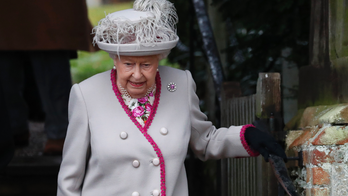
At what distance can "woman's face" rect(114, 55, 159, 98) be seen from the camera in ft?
6.13

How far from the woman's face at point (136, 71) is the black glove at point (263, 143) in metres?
0.47

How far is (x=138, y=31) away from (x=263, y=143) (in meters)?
0.66

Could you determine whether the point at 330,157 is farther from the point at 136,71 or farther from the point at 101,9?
the point at 101,9

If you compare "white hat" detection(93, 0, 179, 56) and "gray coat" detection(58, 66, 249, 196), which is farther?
"gray coat" detection(58, 66, 249, 196)

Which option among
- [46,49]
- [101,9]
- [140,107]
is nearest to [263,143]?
[140,107]

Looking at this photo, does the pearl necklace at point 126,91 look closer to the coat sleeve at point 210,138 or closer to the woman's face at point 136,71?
the woman's face at point 136,71

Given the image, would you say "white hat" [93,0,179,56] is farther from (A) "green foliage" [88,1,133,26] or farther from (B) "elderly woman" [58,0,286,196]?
(A) "green foliage" [88,1,133,26]

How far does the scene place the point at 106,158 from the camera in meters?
1.90

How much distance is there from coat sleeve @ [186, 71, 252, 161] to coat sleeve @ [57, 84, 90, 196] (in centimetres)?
46

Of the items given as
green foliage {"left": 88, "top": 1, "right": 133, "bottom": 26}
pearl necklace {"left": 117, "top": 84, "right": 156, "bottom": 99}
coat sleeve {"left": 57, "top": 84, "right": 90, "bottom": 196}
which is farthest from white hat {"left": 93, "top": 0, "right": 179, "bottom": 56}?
green foliage {"left": 88, "top": 1, "right": 133, "bottom": 26}

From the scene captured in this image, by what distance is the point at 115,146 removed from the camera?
1911mm

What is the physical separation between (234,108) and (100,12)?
9.18m

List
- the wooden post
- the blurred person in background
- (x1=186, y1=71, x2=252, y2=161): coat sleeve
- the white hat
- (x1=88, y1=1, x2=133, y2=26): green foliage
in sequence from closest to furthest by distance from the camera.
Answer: the white hat → (x1=186, y1=71, x2=252, y2=161): coat sleeve → the wooden post → the blurred person in background → (x1=88, y1=1, x2=133, y2=26): green foliage

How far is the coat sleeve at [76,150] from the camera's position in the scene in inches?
76.9
